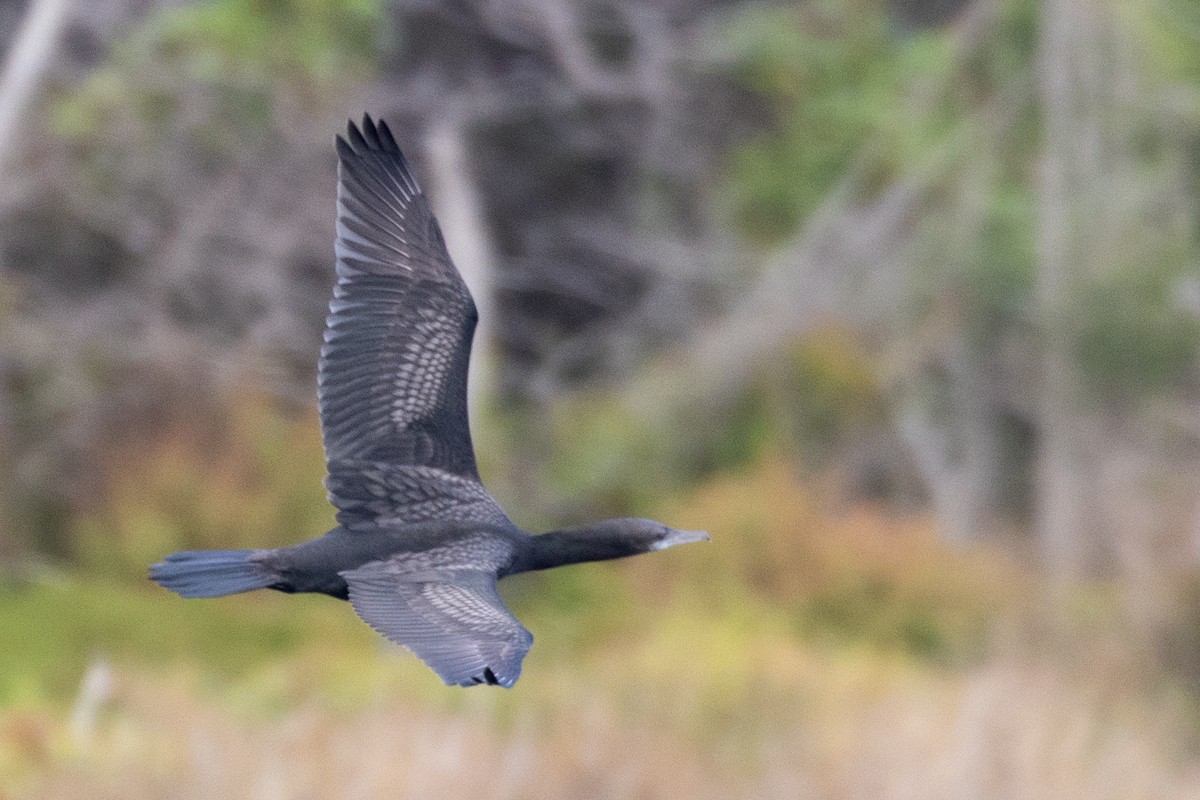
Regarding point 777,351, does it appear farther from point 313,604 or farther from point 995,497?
point 313,604

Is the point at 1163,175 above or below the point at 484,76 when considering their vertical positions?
below

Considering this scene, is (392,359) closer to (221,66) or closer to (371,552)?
(371,552)

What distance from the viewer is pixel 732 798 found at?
7953 millimetres

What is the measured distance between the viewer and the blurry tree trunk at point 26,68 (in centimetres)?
1042

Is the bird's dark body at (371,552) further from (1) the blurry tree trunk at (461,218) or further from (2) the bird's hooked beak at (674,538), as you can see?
(1) the blurry tree trunk at (461,218)

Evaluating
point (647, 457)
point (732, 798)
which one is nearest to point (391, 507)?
point (732, 798)

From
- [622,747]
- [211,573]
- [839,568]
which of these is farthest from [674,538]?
[839,568]

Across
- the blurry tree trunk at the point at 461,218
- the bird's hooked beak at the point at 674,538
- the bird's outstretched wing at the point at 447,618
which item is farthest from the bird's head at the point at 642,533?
the blurry tree trunk at the point at 461,218

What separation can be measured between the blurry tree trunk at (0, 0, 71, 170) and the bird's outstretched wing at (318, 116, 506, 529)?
5990 mm

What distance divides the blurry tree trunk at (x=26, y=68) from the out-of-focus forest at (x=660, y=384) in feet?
0.09

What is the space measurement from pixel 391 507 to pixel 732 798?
356 centimetres

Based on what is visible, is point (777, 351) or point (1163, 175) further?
point (777, 351)

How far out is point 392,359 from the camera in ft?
16.2

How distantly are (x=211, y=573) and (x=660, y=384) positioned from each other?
30.6 feet
